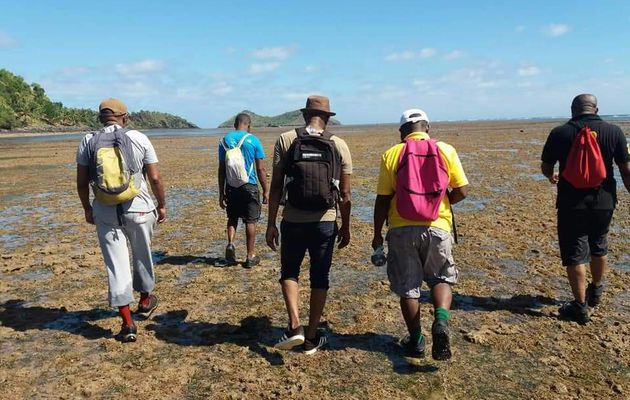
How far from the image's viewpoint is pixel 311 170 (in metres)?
3.80

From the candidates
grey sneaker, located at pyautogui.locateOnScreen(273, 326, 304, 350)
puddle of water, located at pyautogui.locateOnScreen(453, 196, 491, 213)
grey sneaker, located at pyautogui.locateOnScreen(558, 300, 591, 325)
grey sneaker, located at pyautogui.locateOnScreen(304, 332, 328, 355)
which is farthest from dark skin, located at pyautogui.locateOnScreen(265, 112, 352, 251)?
puddle of water, located at pyautogui.locateOnScreen(453, 196, 491, 213)

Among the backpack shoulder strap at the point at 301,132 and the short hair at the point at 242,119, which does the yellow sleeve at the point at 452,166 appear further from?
the short hair at the point at 242,119

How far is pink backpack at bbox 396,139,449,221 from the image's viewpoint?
366cm

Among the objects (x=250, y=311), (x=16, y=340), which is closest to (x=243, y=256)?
(x=250, y=311)

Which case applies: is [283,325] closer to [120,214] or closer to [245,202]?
[120,214]

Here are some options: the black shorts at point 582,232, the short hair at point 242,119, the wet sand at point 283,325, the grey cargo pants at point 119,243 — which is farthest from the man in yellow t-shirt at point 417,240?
the short hair at point 242,119

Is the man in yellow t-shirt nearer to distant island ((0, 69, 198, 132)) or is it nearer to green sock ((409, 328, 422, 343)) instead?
green sock ((409, 328, 422, 343))

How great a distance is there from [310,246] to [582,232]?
2910 millimetres

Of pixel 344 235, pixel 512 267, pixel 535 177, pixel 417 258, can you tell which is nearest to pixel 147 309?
pixel 344 235

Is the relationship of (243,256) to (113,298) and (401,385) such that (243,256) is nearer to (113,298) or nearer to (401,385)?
(113,298)

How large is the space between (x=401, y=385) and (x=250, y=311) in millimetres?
2206

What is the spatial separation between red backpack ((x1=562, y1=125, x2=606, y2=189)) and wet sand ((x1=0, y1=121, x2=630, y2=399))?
1.51m

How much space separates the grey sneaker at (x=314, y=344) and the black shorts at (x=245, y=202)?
2770mm

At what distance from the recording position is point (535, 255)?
7.16 m
